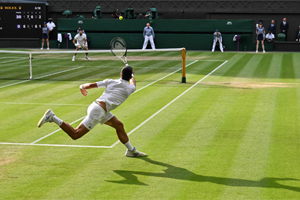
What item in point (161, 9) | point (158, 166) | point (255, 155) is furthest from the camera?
point (161, 9)

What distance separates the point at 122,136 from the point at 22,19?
36105 millimetres

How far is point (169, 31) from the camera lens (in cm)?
4169

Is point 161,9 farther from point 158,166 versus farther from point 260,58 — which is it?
point 158,166

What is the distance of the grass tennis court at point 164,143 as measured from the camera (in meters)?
7.77

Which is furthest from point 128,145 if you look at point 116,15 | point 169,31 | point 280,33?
point 116,15

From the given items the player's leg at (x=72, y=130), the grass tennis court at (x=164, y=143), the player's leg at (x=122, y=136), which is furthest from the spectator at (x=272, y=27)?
the player's leg at (x=72, y=130)

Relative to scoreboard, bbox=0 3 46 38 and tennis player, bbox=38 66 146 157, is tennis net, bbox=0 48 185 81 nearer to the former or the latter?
scoreboard, bbox=0 3 46 38

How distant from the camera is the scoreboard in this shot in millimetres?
42438

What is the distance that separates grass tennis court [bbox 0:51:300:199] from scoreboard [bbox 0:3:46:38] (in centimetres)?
2207

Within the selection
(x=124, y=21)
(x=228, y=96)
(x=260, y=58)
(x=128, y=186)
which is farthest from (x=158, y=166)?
(x=124, y=21)

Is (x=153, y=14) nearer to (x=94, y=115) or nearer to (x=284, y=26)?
(x=284, y=26)

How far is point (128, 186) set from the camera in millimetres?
7828

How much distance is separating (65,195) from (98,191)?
0.53m

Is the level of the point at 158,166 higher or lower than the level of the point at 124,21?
lower
